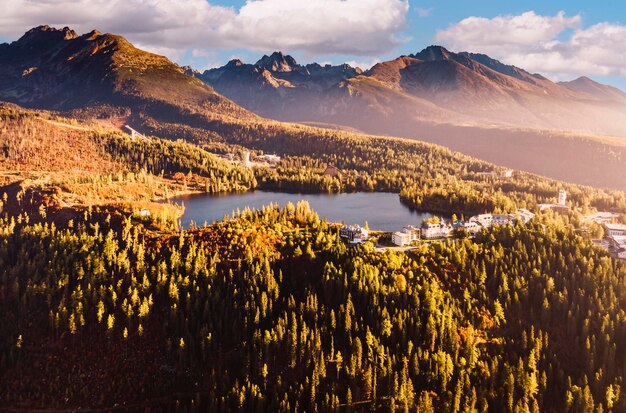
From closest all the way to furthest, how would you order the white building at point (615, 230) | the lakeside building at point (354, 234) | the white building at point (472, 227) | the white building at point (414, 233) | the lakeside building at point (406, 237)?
the lakeside building at point (406, 237)
the lakeside building at point (354, 234)
the white building at point (414, 233)
the white building at point (615, 230)
the white building at point (472, 227)

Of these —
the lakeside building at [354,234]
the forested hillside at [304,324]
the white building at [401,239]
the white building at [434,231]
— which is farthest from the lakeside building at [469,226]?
the lakeside building at [354,234]

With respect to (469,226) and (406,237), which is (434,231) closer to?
(406,237)

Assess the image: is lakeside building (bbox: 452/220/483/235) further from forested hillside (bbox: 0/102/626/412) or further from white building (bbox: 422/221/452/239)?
forested hillside (bbox: 0/102/626/412)

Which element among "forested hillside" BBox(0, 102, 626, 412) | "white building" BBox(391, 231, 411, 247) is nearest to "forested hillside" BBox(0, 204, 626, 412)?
"forested hillside" BBox(0, 102, 626, 412)

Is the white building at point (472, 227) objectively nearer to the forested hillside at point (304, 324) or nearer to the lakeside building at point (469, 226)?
the lakeside building at point (469, 226)

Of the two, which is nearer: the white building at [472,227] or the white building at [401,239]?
the white building at [401,239]

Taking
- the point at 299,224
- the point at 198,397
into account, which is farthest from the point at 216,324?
the point at 299,224
